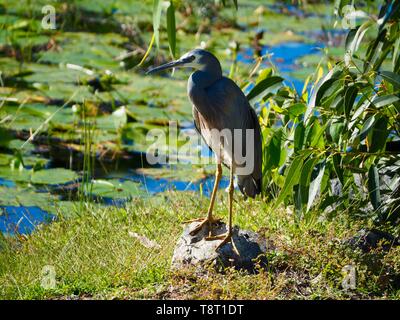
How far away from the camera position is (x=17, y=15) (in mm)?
9453

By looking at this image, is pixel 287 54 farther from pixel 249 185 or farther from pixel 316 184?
pixel 316 184

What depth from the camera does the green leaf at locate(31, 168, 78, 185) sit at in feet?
20.5

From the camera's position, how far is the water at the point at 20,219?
5.28 meters

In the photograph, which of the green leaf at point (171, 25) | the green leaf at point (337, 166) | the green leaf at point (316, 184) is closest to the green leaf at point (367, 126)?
the green leaf at point (337, 166)

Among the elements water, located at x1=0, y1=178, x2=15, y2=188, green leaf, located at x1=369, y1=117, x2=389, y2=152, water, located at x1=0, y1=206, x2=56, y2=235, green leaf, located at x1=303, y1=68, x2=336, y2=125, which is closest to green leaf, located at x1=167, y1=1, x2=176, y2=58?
green leaf, located at x1=303, y1=68, x2=336, y2=125

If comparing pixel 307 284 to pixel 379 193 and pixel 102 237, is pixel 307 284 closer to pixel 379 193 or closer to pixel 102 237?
pixel 379 193

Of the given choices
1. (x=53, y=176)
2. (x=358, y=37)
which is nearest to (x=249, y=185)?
(x=358, y=37)

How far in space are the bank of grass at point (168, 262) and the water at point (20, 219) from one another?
231 mm

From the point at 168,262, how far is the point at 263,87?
1.29 metres

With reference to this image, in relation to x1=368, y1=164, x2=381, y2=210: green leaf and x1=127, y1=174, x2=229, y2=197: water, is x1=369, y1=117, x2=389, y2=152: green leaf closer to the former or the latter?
x1=368, y1=164, x2=381, y2=210: green leaf

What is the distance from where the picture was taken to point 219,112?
4.25m

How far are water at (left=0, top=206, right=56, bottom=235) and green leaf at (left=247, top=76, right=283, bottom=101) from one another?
60.1 inches

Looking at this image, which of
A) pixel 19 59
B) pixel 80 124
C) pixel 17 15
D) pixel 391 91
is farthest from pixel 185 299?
pixel 17 15

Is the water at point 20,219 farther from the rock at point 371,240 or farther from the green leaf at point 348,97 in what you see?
the green leaf at point 348,97
